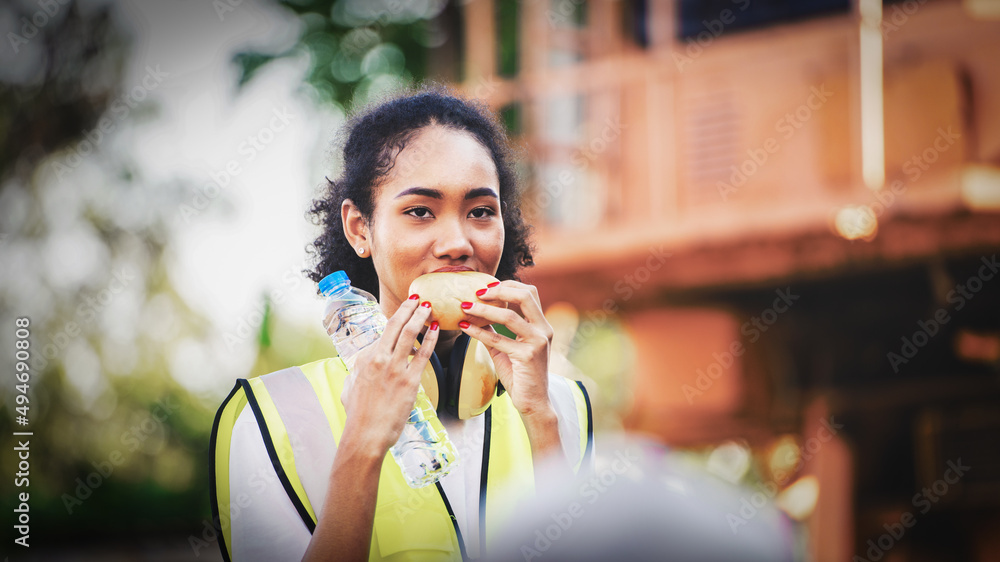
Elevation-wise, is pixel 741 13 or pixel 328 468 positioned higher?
pixel 741 13

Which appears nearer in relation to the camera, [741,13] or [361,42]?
[741,13]

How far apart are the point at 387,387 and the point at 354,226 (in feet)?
1.73

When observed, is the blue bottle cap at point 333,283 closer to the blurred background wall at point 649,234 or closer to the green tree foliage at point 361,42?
the blurred background wall at point 649,234
